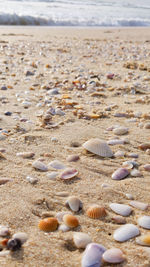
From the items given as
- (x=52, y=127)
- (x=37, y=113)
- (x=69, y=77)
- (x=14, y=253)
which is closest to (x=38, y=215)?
(x=14, y=253)

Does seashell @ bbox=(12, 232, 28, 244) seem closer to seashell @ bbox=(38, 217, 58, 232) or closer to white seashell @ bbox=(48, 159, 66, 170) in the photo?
seashell @ bbox=(38, 217, 58, 232)

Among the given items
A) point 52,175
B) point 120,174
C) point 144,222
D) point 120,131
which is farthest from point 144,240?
point 120,131

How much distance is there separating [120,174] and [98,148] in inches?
14.5

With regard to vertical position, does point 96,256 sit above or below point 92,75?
below

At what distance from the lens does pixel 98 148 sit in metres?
2.34

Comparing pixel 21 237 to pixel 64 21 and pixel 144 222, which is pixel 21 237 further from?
pixel 64 21

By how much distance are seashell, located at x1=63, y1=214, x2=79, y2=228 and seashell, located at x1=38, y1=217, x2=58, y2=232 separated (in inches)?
2.1

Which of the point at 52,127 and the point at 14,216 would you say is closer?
the point at 14,216

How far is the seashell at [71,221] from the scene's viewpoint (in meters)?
1.51

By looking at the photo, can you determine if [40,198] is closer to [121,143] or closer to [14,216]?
[14,216]

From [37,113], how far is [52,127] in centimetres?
45

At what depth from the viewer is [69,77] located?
16.3 ft

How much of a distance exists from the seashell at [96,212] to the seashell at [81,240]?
0.18 metres

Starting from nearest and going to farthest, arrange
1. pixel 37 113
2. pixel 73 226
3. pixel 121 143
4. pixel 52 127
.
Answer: pixel 73 226, pixel 121 143, pixel 52 127, pixel 37 113
